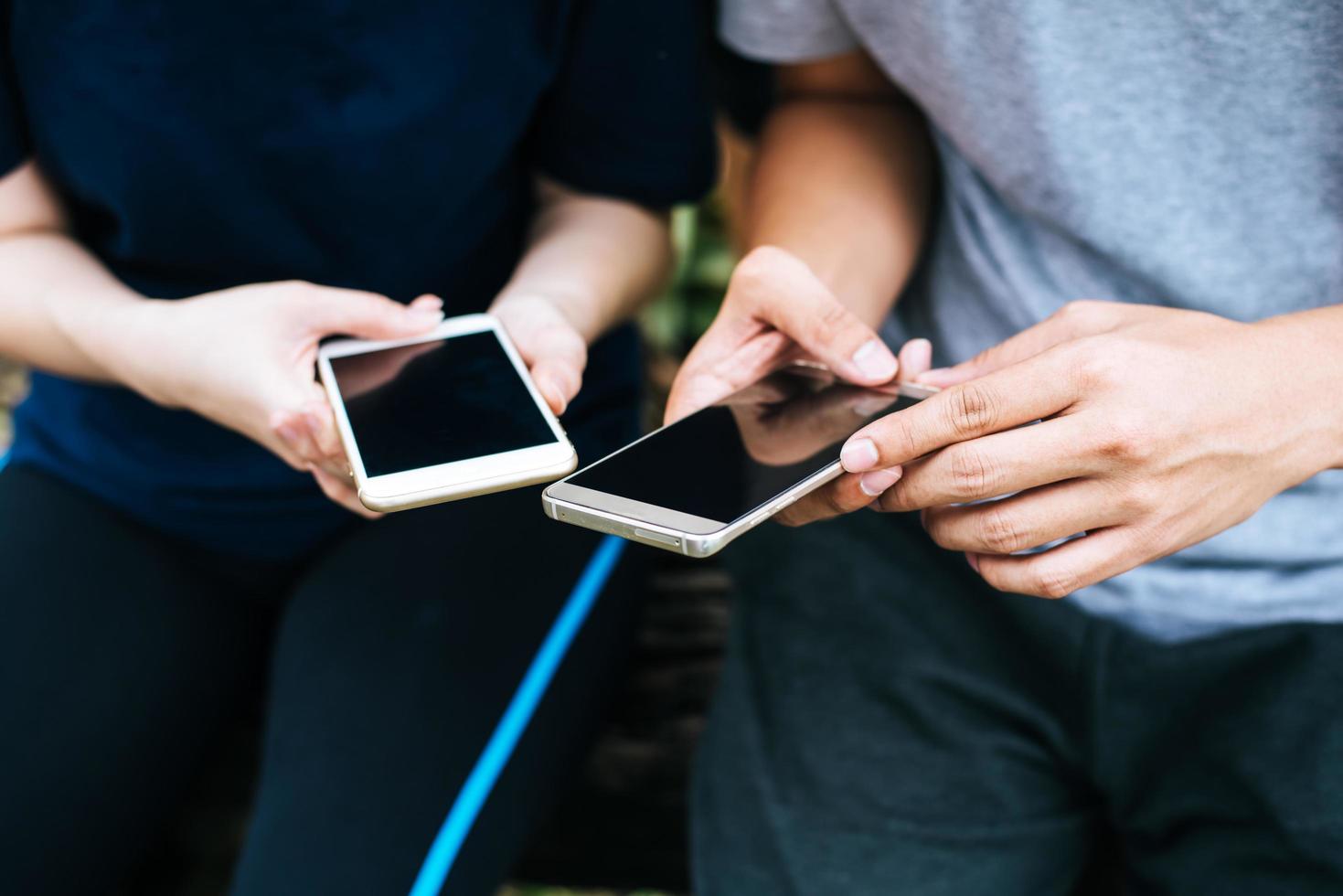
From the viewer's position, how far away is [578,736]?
3.20ft

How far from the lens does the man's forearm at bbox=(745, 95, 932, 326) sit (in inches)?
36.3

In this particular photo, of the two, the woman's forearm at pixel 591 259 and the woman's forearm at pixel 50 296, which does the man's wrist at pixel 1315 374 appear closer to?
the woman's forearm at pixel 591 259

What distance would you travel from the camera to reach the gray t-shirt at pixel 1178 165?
76cm

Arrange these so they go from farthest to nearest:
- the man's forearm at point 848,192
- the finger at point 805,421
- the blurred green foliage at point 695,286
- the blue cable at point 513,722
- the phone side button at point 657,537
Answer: the blurred green foliage at point 695,286 < the man's forearm at point 848,192 < the blue cable at point 513,722 < the finger at point 805,421 < the phone side button at point 657,537

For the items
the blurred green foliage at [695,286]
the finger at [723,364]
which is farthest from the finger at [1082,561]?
the blurred green foliage at [695,286]

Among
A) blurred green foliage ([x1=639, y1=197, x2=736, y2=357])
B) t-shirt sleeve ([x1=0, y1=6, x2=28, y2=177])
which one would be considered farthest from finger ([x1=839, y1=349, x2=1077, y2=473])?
blurred green foliage ([x1=639, y1=197, x2=736, y2=357])

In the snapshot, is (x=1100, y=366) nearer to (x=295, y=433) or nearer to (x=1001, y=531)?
(x=1001, y=531)

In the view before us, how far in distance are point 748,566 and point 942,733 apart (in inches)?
8.4

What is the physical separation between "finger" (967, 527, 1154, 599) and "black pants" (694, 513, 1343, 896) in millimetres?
153

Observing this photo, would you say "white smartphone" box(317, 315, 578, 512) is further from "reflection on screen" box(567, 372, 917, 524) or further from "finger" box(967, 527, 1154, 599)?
"finger" box(967, 527, 1154, 599)

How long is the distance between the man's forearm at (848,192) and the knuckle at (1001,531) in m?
0.29

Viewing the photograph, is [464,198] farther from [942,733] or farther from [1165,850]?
[1165,850]

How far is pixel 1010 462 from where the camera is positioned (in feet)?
2.00

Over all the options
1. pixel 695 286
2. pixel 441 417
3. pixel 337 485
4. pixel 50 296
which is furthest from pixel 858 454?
pixel 695 286
